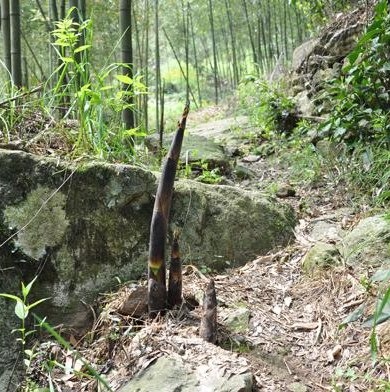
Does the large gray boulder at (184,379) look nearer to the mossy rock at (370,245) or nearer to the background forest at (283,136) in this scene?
the background forest at (283,136)

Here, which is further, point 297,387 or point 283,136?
point 283,136

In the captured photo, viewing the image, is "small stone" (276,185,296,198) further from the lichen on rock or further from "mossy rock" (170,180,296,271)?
the lichen on rock

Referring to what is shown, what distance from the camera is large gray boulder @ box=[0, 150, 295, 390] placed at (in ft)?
6.42

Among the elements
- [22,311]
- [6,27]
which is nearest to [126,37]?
[6,27]

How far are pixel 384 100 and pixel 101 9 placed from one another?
591cm

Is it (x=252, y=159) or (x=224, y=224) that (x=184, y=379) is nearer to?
(x=224, y=224)

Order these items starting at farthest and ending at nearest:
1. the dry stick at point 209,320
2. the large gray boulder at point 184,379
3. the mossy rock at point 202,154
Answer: the mossy rock at point 202,154, the dry stick at point 209,320, the large gray boulder at point 184,379

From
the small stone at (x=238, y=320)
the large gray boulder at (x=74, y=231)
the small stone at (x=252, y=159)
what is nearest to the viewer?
the small stone at (x=238, y=320)

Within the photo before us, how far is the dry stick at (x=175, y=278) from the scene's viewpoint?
171 centimetres

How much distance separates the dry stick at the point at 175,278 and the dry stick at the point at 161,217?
0.03m

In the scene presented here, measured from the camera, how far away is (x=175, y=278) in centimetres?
173

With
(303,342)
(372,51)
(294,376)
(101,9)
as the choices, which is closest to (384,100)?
(372,51)

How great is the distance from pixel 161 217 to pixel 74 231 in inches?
21.0

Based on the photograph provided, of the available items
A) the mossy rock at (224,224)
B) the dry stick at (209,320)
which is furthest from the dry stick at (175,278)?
the mossy rock at (224,224)
